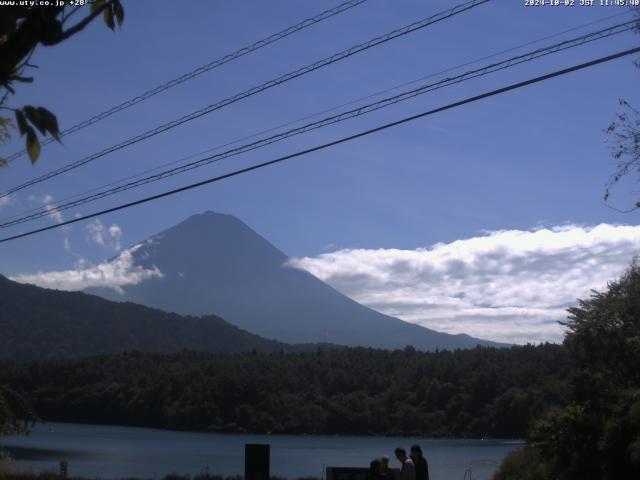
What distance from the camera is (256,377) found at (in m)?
107

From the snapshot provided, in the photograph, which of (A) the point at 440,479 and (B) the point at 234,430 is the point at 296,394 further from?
(A) the point at 440,479

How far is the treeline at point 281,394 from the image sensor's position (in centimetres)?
9600

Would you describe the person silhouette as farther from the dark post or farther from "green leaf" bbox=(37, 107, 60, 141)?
"green leaf" bbox=(37, 107, 60, 141)

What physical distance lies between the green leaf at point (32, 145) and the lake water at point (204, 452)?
38.0m

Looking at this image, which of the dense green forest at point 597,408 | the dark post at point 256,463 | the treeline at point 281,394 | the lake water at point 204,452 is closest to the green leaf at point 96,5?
the dark post at point 256,463

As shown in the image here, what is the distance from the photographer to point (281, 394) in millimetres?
106250

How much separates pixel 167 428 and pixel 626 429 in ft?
296

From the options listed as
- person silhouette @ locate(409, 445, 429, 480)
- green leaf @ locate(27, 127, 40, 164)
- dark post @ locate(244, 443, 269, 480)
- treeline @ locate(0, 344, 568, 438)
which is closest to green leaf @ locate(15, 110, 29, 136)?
green leaf @ locate(27, 127, 40, 164)

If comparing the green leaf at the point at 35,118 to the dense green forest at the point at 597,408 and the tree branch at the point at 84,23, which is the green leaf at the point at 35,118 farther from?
the dense green forest at the point at 597,408

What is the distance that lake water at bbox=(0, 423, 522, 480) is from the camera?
51719mm

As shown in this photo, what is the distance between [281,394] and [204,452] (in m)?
35.7

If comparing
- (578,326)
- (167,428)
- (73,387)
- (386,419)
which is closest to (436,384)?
(386,419)

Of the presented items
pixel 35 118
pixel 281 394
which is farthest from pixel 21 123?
pixel 281 394

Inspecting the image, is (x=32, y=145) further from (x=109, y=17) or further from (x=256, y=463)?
(x=256, y=463)
